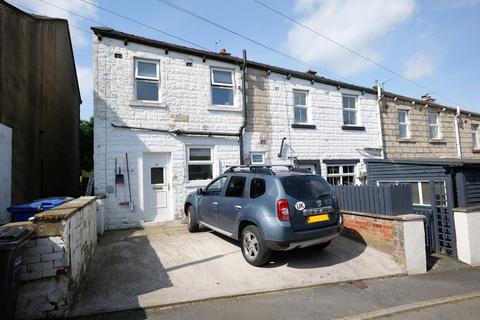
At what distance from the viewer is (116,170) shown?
30.0 ft

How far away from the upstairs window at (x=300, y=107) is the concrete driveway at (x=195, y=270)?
20.2 feet

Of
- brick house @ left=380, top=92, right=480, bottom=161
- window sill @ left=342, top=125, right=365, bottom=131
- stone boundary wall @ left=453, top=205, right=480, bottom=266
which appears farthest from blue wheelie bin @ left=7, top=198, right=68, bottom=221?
brick house @ left=380, top=92, right=480, bottom=161

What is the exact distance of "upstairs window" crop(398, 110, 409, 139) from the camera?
1524 cm

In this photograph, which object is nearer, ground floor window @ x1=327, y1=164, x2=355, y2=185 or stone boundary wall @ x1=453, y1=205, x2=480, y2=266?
stone boundary wall @ x1=453, y1=205, x2=480, y2=266

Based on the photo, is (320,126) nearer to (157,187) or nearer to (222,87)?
(222,87)

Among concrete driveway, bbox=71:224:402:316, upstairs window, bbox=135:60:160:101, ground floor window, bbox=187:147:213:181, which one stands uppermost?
upstairs window, bbox=135:60:160:101

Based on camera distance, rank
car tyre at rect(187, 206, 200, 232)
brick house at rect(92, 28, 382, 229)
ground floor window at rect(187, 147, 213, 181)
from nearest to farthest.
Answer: car tyre at rect(187, 206, 200, 232) → brick house at rect(92, 28, 382, 229) → ground floor window at rect(187, 147, 213, 181)

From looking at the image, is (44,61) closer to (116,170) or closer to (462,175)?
(116,170)

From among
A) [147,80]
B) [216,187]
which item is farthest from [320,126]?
[147,80]

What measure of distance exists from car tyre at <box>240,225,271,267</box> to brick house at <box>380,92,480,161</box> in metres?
10.8

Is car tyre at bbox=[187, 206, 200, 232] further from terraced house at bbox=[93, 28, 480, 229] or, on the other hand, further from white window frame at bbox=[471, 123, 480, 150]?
white window frame at bbox=[471, 123, 480, 150]

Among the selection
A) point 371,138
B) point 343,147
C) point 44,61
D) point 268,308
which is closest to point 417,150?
point 371,138

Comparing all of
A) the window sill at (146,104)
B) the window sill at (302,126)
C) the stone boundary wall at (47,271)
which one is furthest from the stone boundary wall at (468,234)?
the window sill at (146,104)

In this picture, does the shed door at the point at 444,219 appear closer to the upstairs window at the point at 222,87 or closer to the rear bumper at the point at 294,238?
the rear bumper at the point at 294,238
